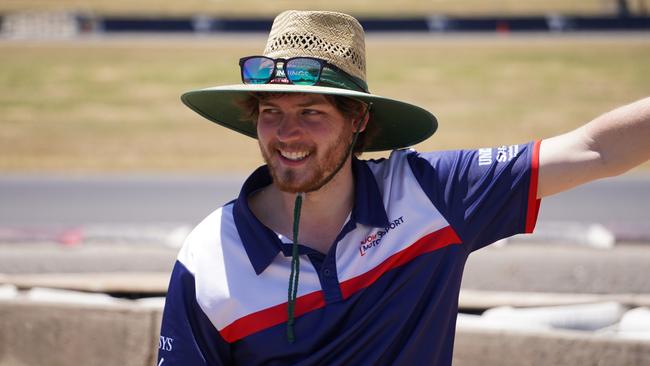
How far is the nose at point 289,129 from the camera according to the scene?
2621 millimetres

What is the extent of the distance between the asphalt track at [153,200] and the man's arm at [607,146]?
23.5ft

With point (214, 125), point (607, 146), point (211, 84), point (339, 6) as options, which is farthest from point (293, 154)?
point (339, 6)

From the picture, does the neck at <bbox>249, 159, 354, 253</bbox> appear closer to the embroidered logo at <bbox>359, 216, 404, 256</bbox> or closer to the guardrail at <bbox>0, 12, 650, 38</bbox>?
the embroidered logo at <bbox>359, 216, 404, 256</bbox>

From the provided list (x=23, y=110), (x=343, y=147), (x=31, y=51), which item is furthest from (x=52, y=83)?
(x=343, y=147)

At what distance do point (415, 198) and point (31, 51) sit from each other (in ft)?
91.6

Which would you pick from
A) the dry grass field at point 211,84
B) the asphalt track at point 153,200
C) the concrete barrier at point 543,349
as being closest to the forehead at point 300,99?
the concrete barrier at point 543,349

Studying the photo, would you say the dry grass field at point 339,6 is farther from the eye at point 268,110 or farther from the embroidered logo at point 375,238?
the embroidered logo at point 375,238

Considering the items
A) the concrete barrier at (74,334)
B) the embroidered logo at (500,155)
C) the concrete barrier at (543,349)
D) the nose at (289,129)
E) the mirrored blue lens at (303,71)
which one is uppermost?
the mirrored blue lens at (303,71)

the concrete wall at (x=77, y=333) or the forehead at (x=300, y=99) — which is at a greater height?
the forehead at (x=300, y=99)

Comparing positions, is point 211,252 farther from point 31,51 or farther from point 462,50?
point 31,51

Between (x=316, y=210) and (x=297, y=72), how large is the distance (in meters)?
0.43

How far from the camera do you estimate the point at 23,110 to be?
69.4 ft

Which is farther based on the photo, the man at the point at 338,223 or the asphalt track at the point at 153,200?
the asphalt track at the point at 153,200

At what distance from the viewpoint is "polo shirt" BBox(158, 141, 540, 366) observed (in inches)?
100
